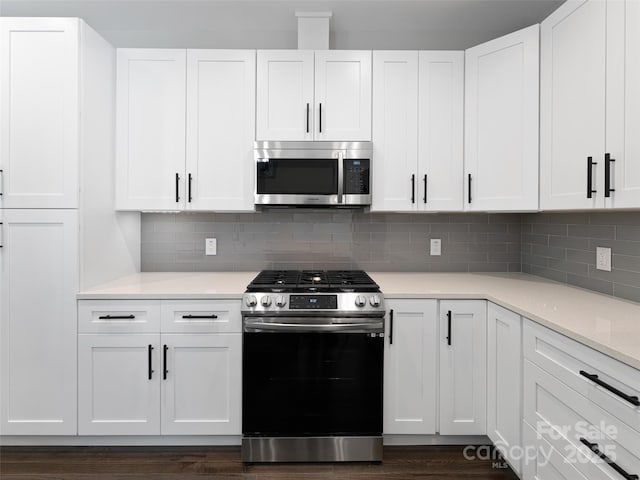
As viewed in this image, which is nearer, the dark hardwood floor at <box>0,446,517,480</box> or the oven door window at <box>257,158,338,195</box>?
the dark hardwood floor at <box>0,446,517,480</box>

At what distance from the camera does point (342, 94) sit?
8.33ft

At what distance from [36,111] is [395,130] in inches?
81.9

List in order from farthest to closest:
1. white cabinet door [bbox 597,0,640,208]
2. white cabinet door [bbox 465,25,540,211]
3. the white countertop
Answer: white cabinet door [bbox 465,25,540,211], white cabinet door [bbox 597,0,640,208], the white countertop

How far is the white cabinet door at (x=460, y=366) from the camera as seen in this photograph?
7.21ft

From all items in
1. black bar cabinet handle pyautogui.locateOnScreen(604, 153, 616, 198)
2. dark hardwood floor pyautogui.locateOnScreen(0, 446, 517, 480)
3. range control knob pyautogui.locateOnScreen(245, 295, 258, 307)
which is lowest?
dark hardwood floor pyautogui.locateOnScreen(0, 446, 517, 480)

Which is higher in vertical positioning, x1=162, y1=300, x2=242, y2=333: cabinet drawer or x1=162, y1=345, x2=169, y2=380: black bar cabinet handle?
x1=162, y1=300, x2=242, y2=333: cabinet drawer

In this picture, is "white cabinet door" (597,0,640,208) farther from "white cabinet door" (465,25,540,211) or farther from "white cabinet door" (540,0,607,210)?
"white cabinet door" (465,25,540,211)

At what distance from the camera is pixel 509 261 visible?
2963 mm

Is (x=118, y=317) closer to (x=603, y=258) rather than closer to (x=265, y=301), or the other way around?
(x=265, y=301)

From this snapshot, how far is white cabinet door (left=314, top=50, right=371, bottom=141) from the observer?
99.7 inches

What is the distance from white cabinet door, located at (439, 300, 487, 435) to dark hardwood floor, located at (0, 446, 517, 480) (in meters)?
0.18

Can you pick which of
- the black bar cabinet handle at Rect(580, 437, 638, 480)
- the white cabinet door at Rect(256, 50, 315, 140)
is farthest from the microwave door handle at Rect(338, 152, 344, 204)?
the black bar cabinet handle at Rect(580, 437, 638, 480)

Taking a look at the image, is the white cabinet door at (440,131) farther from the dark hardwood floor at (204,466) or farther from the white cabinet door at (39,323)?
the white cabinet door at (39,323)

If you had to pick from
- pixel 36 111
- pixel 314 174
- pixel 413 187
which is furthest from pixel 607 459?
pixel 36 111
